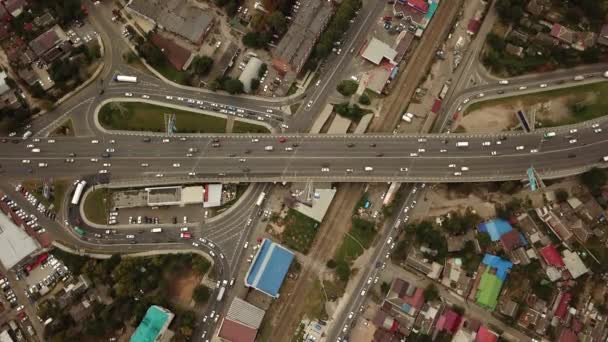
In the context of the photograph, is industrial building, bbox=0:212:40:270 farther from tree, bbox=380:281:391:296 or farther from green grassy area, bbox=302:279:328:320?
tree, bbox=380:281:391:296

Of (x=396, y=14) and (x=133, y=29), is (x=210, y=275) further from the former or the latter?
(x=396, y=14)

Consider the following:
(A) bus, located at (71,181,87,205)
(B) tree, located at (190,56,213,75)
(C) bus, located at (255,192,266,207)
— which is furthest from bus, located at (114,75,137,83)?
(C) bus, located at (255,192,266,207)

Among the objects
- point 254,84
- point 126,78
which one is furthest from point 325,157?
point 126,78

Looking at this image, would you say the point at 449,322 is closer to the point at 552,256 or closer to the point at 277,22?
the point at 552,256

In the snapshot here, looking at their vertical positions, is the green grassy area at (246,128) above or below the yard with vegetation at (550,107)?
below

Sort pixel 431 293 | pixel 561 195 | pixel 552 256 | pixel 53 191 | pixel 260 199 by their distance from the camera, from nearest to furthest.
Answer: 1. pixel 431 293
2. pixel 552 256
3. pixel 561 195
4. pixel 53 191
5. pixel 260 199

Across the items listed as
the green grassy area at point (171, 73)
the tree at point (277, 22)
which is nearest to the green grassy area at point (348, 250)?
the tree at point (277, 22)

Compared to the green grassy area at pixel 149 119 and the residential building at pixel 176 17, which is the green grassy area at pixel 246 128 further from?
the residential building at pixel 176 17
